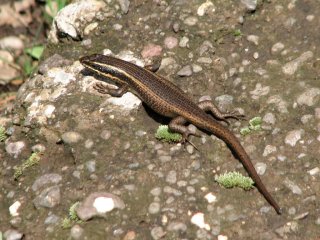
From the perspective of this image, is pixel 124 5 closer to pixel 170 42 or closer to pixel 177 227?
pixel 170 42

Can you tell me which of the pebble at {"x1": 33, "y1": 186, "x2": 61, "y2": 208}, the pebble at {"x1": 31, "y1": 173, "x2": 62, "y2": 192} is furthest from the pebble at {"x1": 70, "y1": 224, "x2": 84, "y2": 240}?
the pebble at {"x1": 31, "y1": 173, "x2": 62, "y2": 192}

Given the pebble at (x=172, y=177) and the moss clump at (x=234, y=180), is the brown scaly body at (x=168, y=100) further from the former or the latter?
the pebble at (x=172, y=177)

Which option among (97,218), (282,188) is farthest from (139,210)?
(282,188)

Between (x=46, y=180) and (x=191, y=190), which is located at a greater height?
(x=46, y=180)

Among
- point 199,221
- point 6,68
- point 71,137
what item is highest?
point 71,137

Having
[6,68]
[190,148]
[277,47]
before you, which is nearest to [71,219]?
[190,148]

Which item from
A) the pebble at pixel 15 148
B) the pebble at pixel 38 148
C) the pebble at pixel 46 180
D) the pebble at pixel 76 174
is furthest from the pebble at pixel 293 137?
the pebble at pixel 15 148
